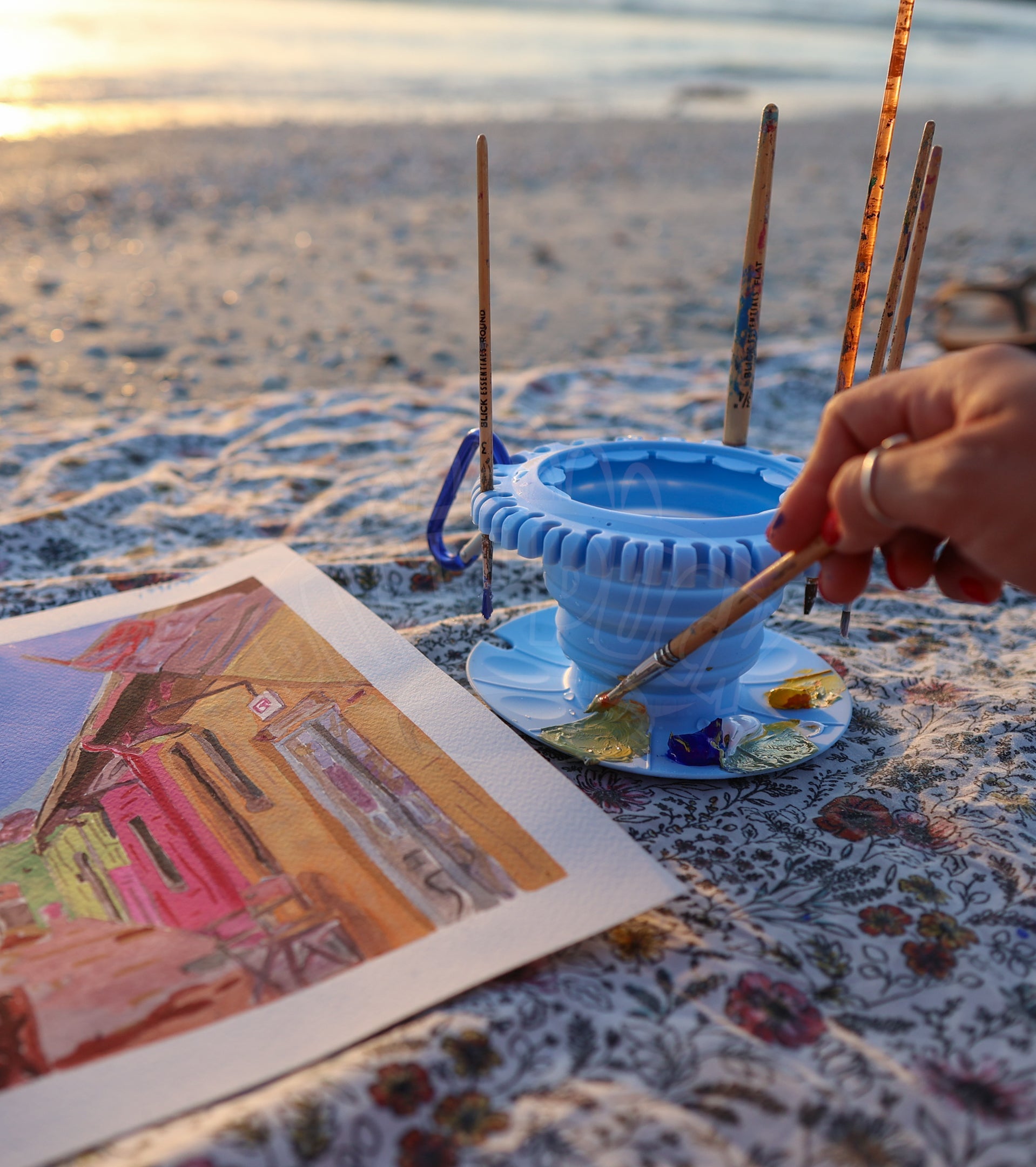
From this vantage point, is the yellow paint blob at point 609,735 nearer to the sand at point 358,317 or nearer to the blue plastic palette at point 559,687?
the blue plastic palette at point 559,687

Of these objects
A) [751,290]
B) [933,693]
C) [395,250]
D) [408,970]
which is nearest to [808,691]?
[933,693]

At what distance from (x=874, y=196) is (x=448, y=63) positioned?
31.2ft

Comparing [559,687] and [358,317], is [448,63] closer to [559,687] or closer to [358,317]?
[358,317]

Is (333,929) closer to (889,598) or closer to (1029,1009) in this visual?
(1029,1009)

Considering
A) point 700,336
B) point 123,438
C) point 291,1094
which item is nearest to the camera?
point 291,1094

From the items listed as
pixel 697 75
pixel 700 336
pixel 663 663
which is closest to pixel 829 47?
pixel 697 75

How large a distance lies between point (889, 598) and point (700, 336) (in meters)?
1.60

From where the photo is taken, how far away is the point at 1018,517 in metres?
0.52

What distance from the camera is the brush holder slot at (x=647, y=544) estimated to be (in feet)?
2.34

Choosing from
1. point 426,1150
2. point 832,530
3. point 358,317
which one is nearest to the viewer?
point 426,1150

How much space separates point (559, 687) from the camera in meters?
0.90

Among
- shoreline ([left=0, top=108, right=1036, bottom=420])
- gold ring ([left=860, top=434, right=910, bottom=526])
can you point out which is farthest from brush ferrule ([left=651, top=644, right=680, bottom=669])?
shoreline ([left=0, top=108, right=1036, bottom=420])

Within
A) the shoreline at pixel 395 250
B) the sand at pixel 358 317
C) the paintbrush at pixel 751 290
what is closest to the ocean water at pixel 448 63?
the shoreline at pixel 395 250

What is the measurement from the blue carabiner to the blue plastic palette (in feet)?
0.33
